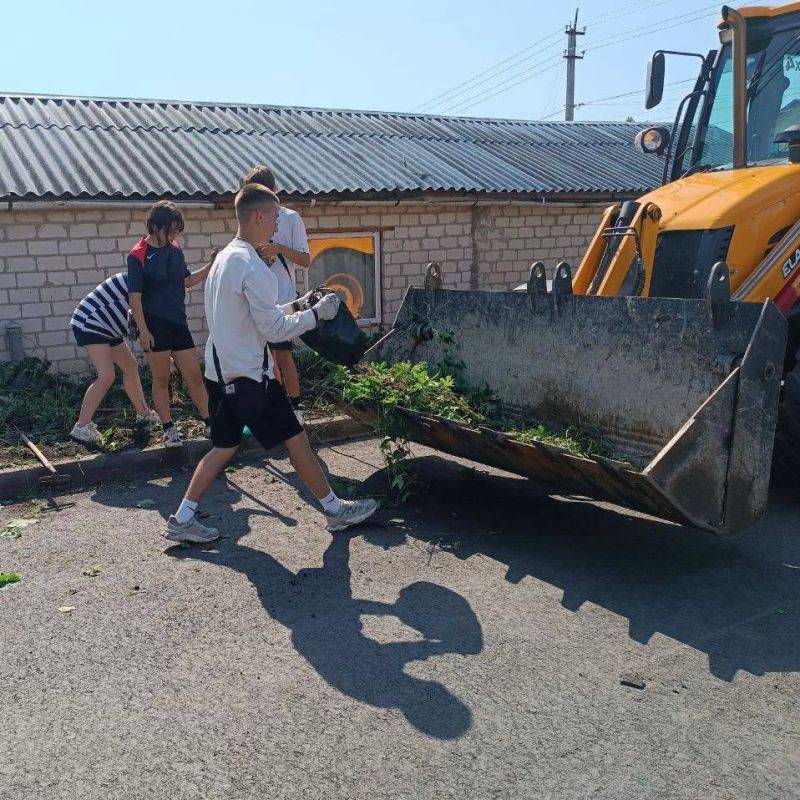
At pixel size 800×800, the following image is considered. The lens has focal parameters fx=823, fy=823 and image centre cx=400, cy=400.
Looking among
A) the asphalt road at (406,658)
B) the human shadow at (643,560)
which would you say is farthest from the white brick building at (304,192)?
the human shadow at (643,560)

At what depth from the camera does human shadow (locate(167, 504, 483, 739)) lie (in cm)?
332

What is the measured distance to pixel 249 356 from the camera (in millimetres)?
4730

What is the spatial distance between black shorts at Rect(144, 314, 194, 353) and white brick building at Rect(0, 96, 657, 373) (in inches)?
105

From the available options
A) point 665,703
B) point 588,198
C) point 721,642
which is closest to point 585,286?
point 721,642

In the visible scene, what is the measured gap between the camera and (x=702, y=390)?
4516 millimetres

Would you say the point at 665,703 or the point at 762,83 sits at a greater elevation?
the point at 762,83

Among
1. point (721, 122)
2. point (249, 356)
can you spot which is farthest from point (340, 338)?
point (721, 122)

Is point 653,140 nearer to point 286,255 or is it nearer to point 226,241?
point 286,255

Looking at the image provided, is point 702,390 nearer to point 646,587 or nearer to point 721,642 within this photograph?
point 646,587

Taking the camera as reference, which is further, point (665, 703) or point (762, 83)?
point (762, 83)

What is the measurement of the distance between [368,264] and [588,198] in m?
3.55

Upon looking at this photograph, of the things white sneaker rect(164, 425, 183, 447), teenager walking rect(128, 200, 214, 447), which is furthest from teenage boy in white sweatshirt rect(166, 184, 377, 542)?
white sneaker rect(164, 425, 183, 447)

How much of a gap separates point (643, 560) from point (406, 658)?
67.3 inches

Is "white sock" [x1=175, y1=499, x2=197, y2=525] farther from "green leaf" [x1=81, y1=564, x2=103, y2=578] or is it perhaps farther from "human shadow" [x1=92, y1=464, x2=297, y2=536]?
"green leaf" [x1=81, y1=564, x2=103, y2=578]
